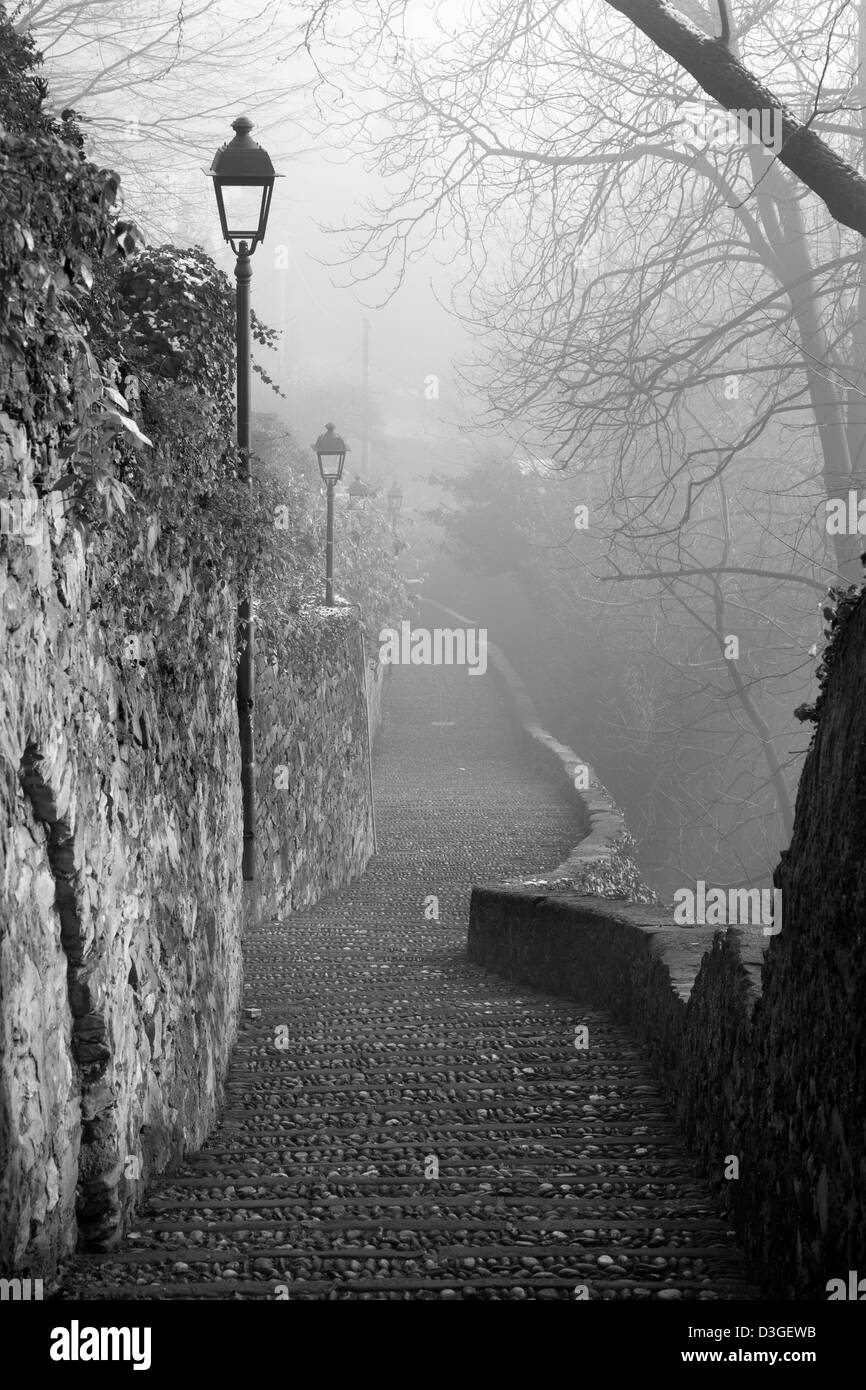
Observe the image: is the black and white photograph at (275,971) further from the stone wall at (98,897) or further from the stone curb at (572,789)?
the stone curb at (572,789)

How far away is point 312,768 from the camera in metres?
10.4

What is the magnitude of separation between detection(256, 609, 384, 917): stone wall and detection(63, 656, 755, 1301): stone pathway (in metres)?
1.20

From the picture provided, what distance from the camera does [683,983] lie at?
4.51 meters

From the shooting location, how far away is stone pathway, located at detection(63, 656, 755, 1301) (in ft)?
9.66

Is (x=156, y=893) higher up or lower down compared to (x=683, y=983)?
higher up

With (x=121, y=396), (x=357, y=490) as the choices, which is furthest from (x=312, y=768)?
(x=357, y=490)

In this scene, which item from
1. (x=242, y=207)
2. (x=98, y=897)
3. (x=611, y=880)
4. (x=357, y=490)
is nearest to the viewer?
(x=98, y=897)

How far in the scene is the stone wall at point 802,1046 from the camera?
94.0 inches

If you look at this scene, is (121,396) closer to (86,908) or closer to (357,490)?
(86,908)

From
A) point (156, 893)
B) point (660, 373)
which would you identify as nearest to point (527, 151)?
point (660, 373)

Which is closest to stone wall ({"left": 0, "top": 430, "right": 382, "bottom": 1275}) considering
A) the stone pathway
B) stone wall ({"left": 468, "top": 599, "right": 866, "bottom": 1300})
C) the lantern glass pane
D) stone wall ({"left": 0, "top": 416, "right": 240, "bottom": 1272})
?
stone wall ({"left": 0, "top": 416, "right": 240, "bottom": 1272})

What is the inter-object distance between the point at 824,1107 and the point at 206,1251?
151 centimetres

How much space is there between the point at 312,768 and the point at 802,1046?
25.7 ft
